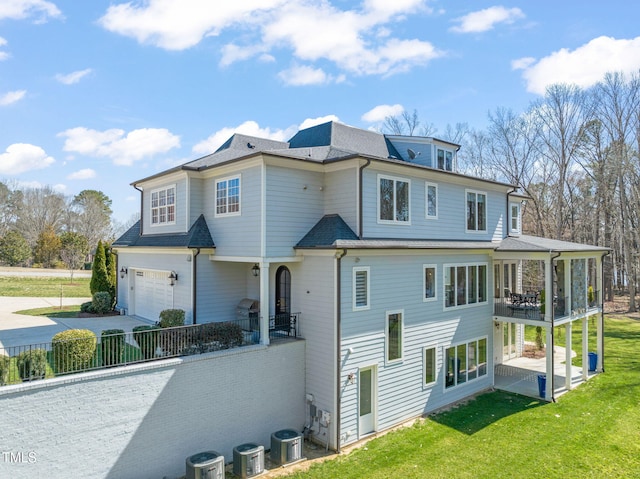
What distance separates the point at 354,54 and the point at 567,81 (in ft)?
86.5

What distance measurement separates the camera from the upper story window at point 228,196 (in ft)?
39.5

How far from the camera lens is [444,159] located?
640 inches

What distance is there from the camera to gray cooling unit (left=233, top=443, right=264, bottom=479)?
29.8ft

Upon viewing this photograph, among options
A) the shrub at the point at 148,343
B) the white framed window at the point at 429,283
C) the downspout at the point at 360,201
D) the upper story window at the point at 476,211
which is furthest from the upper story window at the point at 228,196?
the upper story window at the point at 476,211

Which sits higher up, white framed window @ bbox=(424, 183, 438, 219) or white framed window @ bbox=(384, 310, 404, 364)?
white framed window @ bbox=(424, 183, 438, 219)

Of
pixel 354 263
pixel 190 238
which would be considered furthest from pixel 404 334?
pixel 190 238

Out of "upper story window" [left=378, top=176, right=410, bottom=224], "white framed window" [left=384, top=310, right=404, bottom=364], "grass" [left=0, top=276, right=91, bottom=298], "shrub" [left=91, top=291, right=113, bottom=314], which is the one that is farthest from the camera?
"grass" [left=0, top=276, right=91, bottom=298]

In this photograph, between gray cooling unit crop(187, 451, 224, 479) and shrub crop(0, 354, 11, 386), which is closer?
shrub crop(0, 354, 11, 386)

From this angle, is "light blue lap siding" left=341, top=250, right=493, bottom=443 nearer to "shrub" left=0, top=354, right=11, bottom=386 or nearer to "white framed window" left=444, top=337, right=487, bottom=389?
"white framed window" left=444, top=337, right=487, bottom=389

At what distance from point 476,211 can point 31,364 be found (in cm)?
1476

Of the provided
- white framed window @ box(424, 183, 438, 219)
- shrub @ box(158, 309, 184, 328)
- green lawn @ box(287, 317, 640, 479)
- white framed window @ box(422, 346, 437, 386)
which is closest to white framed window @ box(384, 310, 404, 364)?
white framed window @ box(422, 346, 437, 386)

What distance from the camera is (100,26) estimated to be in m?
11.4

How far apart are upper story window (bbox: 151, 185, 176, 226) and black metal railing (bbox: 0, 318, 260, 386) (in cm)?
556

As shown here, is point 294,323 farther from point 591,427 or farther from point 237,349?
point 591,427
